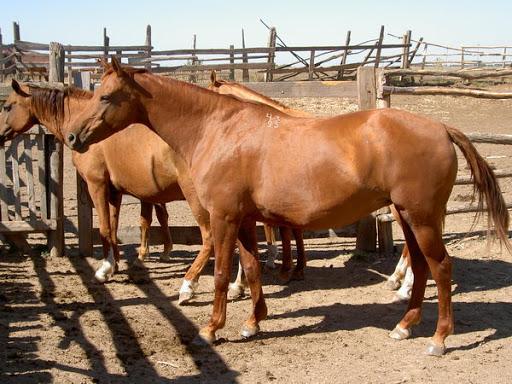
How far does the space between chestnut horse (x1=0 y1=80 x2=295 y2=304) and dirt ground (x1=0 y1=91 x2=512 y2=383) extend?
0.54m

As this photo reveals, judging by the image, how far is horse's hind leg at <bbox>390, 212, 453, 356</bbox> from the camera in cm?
451

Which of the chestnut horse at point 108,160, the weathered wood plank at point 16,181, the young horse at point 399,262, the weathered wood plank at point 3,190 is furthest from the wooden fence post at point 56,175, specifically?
the young horse at point 399,262

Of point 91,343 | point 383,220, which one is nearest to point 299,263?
point 383,220

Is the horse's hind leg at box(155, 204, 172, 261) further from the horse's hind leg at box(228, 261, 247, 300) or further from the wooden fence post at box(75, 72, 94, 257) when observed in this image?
the horse's hind leg at box(228, 261, 247, 300)

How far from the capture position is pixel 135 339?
4.96 metres

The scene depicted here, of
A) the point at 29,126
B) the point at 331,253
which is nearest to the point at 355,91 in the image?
the point at 331,253

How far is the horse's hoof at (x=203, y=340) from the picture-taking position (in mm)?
4867

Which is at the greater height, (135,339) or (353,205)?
(353,205)

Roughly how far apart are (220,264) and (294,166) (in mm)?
941

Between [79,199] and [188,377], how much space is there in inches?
144

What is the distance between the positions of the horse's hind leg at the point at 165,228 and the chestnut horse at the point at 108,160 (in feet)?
2.07

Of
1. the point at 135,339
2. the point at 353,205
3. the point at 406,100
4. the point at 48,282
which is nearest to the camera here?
the point at 353,205

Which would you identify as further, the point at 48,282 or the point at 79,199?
the point at 79,199

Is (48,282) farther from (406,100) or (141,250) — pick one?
(406,100)
